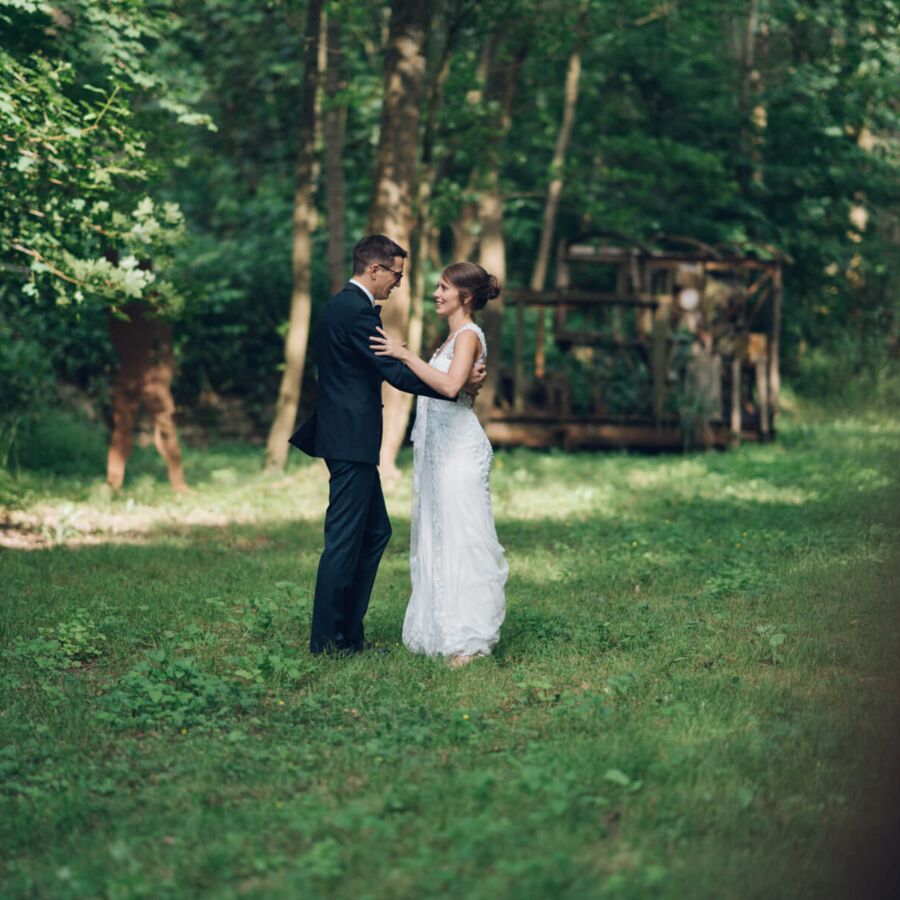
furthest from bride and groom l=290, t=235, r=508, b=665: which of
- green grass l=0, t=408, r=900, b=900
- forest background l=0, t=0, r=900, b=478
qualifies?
forest background l=0, t=0, r=900, b=478

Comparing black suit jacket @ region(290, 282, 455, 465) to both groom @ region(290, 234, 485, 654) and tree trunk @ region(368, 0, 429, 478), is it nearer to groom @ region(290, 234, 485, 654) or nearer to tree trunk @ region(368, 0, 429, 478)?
groom @ region(290, 234, 485, 654)

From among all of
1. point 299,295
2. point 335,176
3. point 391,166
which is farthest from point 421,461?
point 335,176

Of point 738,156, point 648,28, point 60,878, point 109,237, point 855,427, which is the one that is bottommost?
point 60,878

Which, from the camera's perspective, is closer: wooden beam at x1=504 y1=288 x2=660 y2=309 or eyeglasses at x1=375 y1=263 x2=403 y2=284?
eyeglasses at x1=375 y1=263 x2=403 y2=284

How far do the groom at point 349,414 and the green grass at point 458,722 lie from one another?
45 centimetres

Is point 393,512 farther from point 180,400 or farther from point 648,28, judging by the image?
point 648,28

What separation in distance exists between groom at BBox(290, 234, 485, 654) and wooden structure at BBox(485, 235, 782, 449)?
11.6m

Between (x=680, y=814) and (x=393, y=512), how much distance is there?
8352mm

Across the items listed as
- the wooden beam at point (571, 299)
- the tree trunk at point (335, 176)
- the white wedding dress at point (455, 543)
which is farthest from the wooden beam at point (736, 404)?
the white wedding dress at point (455, 543)

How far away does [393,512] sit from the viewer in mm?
13055

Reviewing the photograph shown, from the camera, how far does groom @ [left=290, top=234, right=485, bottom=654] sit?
718 cm

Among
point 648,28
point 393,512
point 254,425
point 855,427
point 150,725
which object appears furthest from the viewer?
point 648,28

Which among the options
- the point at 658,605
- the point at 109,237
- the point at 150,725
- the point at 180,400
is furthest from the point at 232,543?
the point at 180,400

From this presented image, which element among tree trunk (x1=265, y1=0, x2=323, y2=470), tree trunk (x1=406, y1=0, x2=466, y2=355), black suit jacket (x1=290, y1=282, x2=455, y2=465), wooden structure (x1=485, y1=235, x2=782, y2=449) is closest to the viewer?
black suit jacket (x1=290, y1=282, x2=455, y2=465)
